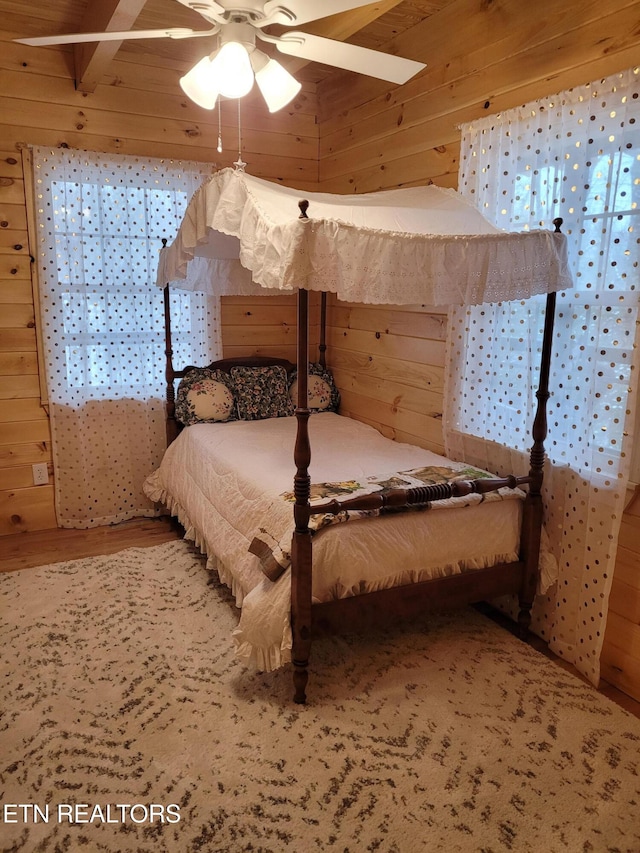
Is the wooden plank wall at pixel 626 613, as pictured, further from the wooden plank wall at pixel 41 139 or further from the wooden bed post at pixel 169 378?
the wooden plank wall at pixel 41 139

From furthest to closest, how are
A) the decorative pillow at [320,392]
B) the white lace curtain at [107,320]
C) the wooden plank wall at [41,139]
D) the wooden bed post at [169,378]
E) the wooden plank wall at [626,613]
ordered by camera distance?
the decorative pillow at [320,392]
the wooden bed post at [169,378]
the white lace curtain at [107,320]
the wooden plank wall at [41,139]
the wooden plank wall at [626,613]

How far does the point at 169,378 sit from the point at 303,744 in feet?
7.42

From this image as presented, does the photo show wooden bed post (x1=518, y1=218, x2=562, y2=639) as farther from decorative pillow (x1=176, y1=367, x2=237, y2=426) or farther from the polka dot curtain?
decorative pillow (x1=176, y1=367, x2=237, y2=426)

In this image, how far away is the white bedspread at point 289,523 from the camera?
6.94 ft

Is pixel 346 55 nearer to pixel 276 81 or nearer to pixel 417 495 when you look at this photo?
pixel 276 81

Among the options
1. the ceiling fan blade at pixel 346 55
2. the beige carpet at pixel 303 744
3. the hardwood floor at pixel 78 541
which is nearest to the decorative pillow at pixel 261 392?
the hardwood floor at pixel 78 541

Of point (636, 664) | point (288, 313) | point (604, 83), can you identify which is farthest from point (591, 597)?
point (288, 313)

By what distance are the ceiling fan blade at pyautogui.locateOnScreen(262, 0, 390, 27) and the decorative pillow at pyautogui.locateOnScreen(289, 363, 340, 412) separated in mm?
2337

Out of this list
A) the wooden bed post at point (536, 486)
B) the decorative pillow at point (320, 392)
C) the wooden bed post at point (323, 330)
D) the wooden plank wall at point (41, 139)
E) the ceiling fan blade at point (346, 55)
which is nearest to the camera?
the ceiling fan blade at point (346, 55)

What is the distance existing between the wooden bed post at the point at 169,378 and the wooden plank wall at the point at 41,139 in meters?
0.65

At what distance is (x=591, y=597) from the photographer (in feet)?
7.51

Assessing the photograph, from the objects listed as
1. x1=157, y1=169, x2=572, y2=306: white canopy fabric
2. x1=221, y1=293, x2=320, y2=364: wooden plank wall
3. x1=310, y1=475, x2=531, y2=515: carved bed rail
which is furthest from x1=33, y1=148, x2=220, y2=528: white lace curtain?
x1=310, y1=475, x2=531, y2=515: carved bed rail

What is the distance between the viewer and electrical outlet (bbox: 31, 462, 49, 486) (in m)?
3.54

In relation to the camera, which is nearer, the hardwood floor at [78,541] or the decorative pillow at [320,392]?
the hardwood floor at [78,541]
